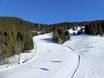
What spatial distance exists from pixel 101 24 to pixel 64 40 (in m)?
38.5

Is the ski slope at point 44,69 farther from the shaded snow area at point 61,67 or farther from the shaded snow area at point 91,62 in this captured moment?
the shaded snow area at point 91,62

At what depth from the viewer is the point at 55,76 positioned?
21578 mm

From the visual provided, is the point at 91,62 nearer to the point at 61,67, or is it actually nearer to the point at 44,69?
the point at 61,67

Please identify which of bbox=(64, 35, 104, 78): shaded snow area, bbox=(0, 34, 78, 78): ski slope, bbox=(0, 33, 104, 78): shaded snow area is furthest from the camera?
bbox=(64, 35, 104, 78): shaded snow area

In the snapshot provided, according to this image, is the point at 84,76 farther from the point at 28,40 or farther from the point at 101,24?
the point at 101,24

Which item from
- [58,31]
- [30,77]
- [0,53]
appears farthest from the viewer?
[58,31]

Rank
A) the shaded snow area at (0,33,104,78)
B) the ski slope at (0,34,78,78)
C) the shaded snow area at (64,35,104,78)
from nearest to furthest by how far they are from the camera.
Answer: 1. the ski slope at (0,34,78,78)
2. the shaded snow area at (0,33,104,78)
3. the shaded snow area at (64,35,104,78)

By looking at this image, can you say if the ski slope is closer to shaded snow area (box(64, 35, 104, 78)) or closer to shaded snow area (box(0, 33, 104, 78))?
shaded snow area (box(0, 33, 104, 78))

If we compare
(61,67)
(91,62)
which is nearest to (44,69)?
(61,67)

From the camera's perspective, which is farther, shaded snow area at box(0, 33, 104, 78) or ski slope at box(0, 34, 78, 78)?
shaded snow area at box(0, 33, 104, 78)

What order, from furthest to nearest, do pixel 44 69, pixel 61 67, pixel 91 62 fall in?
pixel 91 62
pixel 61 67
pixel 44 69

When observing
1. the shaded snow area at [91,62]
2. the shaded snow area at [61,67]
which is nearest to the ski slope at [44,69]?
the shaded snow area at [61,67]

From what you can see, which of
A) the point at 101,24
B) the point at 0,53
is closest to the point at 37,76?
the point at 0,53

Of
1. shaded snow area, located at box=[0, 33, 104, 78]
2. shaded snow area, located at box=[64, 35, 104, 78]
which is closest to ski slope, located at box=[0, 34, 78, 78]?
shaded snow area, located at box=[0, 33, 104, 78]
